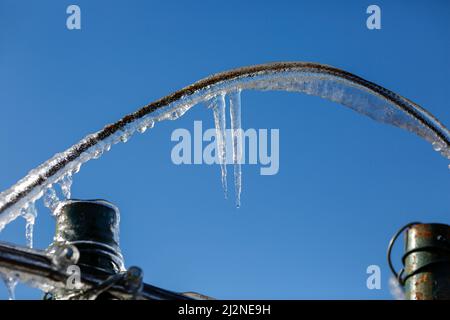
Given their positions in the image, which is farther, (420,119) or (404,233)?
(420,119)

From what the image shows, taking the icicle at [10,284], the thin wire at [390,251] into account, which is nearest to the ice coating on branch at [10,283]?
the icicle at [10,284]

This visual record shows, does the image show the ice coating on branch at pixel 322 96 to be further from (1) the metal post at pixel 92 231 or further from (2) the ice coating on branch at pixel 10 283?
(2) the ice coating on branch at pixel 10 283

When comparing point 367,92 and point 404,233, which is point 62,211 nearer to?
point 404,233

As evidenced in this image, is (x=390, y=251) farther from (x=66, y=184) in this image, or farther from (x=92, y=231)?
(x=66, y=184)

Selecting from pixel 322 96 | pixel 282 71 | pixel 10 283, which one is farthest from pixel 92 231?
pixel 322 96

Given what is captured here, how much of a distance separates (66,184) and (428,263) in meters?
3.55

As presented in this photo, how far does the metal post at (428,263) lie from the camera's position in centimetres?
546

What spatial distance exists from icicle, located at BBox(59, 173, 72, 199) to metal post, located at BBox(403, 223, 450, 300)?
128 inches

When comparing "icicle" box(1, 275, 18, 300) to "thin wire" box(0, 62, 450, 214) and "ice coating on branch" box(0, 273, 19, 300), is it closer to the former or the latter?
"ice coating on branch" box(0, 273, 19, 300)

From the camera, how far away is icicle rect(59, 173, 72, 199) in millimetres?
7724

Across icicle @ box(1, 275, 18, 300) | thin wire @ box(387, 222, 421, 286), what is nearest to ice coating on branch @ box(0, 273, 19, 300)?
icicle @ box(1, 275, 18, 300)
